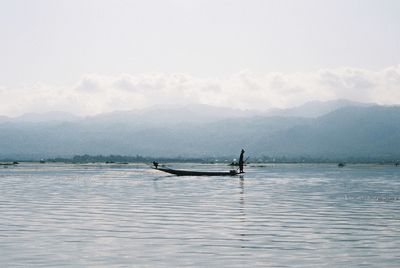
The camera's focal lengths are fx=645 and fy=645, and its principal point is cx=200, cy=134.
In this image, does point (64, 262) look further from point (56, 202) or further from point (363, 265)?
point (56, 202)

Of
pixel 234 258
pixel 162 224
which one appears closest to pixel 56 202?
pixel 162 224

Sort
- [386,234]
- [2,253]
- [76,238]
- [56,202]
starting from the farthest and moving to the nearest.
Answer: [56,202]
[386,234]
[76,238]
[2,253]

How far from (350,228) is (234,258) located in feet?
42.7

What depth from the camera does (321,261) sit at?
84.1 ft

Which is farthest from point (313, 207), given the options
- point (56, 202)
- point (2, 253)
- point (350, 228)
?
point (2, 253)

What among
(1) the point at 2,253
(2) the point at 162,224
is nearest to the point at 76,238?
(1) the point at 2,253

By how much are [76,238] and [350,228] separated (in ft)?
51.6

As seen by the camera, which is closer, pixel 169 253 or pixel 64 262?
pixel 64 262

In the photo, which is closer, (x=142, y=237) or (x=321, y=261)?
(x=321, y=261)

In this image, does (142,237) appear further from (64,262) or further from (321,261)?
(321,261)

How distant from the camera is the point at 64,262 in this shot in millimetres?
25297

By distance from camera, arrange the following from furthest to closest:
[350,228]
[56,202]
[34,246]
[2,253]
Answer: [56,202]
[350,228]
[34,246]
[2,253]

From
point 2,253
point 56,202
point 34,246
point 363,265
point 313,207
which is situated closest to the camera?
point 363,265

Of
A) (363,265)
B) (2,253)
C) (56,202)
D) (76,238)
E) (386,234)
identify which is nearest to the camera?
(363,265)
